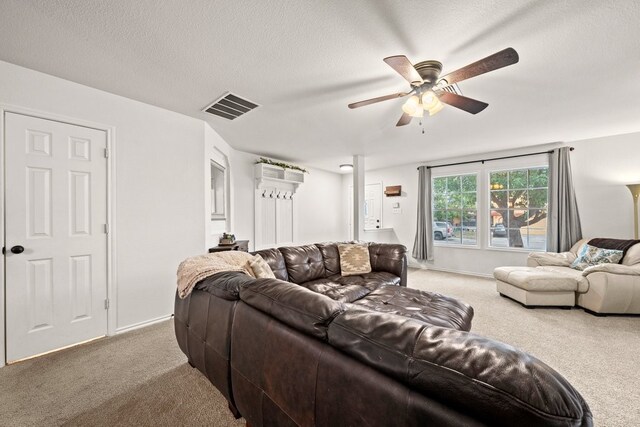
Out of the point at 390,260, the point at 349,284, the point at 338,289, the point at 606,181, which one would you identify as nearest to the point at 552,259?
the point at 606,181

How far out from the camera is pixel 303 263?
297 centimetres

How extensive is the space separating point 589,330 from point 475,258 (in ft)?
8.04

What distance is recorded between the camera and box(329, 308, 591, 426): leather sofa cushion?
0.51m

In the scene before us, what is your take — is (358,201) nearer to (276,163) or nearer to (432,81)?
(276,163)

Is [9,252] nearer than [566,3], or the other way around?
[566,3]

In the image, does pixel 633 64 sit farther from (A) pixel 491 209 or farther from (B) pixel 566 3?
(A) pixel 491 209

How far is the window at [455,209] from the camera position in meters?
5.10

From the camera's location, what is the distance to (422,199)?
546 centimetres

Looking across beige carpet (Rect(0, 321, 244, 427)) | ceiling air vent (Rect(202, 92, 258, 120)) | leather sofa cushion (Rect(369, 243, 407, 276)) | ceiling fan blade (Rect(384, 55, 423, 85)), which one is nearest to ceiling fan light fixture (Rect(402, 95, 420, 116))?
ceiling fan blade (Rect(384, 55, 423, 85))

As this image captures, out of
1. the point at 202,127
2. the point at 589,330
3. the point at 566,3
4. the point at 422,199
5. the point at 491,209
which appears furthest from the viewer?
the point at 422,199

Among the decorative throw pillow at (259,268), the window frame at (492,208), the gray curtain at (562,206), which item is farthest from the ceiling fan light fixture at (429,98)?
the window frame at (492,208)

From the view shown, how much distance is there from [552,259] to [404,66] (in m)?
3.92

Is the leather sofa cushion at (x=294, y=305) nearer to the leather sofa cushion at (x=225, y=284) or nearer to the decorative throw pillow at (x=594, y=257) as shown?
the leather sofa cushion at (x=225, y=284)

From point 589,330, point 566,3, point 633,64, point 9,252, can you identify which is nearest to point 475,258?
point 589,330
